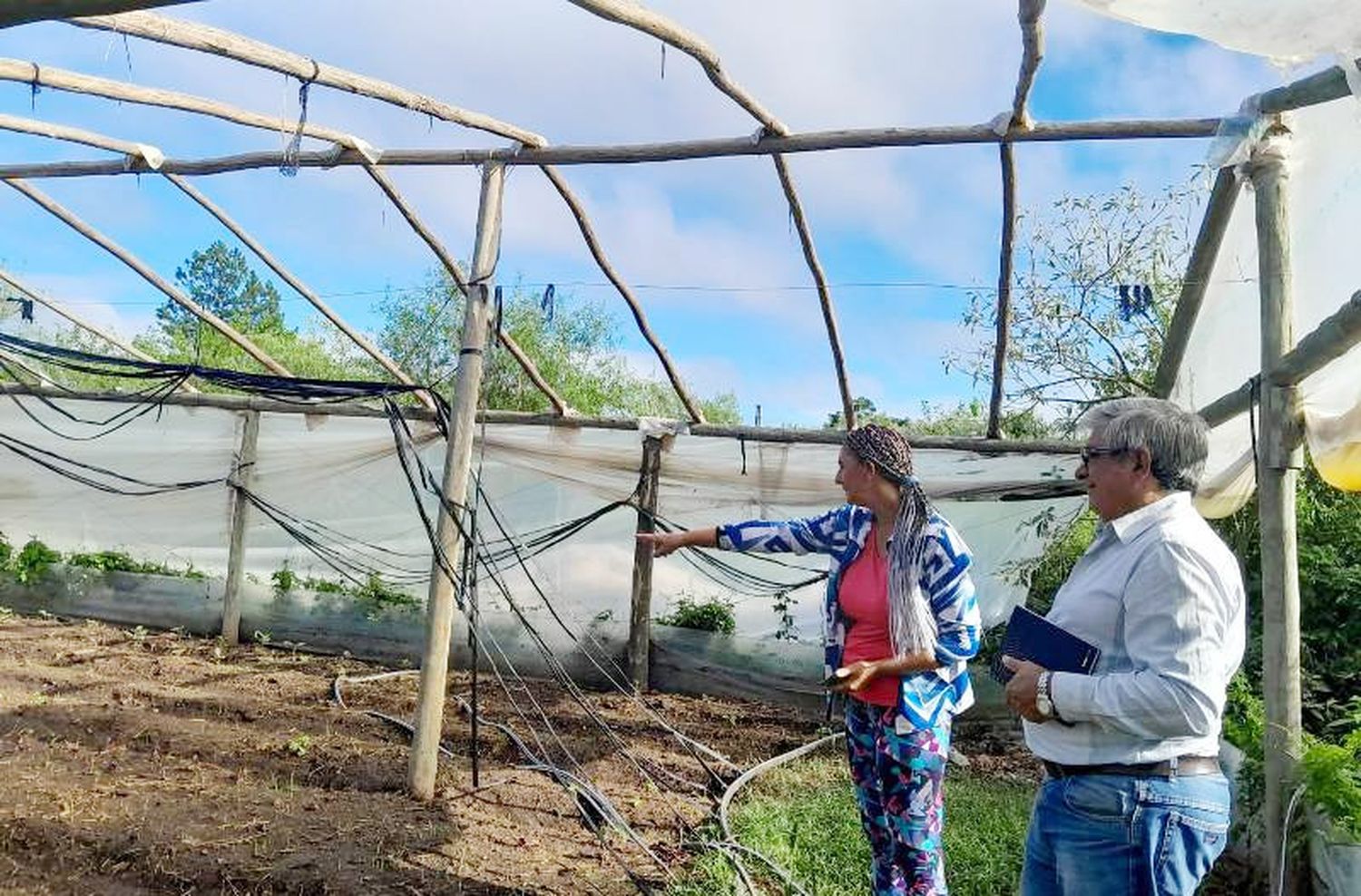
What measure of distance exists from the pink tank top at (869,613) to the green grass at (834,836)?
42.3 inches

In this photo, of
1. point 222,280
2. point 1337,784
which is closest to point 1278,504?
point 1337,784

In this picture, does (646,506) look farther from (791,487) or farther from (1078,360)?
(1078,360)

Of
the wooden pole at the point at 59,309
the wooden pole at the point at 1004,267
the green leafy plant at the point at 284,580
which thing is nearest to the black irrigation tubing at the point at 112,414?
the wooden pole at the point at 59,309

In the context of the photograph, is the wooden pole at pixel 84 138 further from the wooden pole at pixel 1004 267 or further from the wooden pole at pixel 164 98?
the wooden pole at pixel 1004 267

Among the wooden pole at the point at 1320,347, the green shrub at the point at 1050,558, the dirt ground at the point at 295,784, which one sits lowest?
the dirt ground at the point at 295,784

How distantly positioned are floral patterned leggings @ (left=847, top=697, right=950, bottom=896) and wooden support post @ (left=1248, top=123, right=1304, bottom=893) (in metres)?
1.14

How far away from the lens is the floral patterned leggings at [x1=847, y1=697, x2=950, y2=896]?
8.66ft

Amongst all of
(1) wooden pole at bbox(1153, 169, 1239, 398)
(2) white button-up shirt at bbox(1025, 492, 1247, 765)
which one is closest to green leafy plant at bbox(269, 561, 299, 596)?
(1) wooden pole at bbox(1153, 169, 1239, 398)

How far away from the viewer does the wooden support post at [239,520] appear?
8195 mm

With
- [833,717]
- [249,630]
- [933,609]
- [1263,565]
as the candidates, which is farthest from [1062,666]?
[249,630]

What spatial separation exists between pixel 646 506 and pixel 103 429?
4.63m

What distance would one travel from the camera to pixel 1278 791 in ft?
10.2

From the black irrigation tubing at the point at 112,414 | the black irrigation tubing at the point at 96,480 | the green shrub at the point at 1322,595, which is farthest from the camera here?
the black irrigation tubing at the point at 96,480

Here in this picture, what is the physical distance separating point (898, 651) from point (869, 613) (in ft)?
0.54
